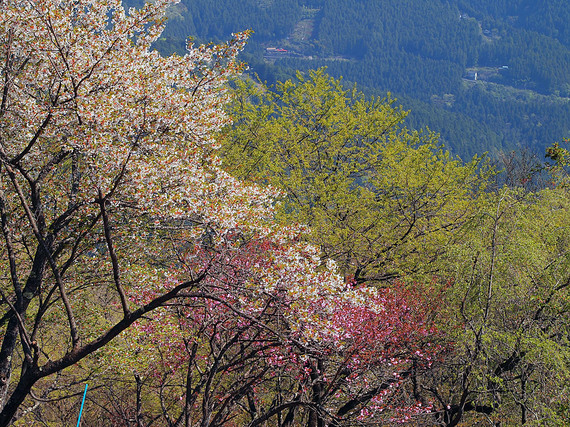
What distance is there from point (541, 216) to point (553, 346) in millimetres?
7266

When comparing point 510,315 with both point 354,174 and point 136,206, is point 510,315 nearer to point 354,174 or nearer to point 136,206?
point 136,206

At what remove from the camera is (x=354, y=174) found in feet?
73.6

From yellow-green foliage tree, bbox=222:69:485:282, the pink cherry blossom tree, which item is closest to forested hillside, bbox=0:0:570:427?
the pink cherry blossom tree

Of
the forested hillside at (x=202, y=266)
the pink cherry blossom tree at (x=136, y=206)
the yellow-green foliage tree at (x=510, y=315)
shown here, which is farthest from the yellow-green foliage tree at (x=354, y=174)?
the pink cherry blossom tree at (x=136, y=206)

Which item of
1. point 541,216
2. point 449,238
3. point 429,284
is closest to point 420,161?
point 449,238

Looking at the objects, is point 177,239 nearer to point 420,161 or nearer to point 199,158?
point 199,158

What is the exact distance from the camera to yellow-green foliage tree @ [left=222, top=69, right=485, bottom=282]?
18250 mm

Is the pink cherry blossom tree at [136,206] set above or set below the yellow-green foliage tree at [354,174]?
below

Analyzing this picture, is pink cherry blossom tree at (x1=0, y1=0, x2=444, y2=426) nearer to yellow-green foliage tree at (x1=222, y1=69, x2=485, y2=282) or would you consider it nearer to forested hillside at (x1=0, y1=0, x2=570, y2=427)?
forested hillside at (x1=0, y1=0, x2=570, y2=427)

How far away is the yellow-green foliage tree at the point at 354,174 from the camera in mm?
18250

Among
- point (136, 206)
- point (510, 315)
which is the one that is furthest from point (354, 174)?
point (136, 206)

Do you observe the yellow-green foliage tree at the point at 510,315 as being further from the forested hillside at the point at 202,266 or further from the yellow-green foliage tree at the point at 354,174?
the yellow-green foliage tree at the point at 354,174

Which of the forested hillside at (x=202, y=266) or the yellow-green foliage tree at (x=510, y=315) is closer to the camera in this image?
the forested hillside at (x=202, y=266)

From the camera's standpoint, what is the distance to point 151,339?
40.4 ft
